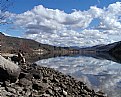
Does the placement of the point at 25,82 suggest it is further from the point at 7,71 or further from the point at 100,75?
the point at 100,75

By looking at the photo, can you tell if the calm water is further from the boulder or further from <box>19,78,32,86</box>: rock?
the boulder

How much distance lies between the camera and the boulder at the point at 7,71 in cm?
2097

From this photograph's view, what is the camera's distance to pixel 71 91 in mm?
24297

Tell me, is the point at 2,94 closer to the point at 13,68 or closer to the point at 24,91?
the point at 24,91

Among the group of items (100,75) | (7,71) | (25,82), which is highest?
(7,71)

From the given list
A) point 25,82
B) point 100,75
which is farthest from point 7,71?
point 100,75

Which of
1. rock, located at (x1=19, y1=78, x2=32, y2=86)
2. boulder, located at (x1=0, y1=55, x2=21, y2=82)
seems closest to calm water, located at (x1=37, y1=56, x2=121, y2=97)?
rock, located at (x1=19, y1=78, x2=32, y2=86)

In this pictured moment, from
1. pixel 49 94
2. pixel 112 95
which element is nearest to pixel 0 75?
pixel 49 94

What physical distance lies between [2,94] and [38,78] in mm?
6307

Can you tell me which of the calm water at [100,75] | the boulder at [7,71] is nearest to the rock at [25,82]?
the boulder at [7,71]

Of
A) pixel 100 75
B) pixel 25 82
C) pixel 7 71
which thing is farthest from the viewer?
pixel 100 75

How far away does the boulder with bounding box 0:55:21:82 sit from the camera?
20969 mm

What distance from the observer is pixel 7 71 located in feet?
69.3

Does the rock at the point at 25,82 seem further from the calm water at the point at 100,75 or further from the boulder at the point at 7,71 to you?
the calm water at the point at 100,75
